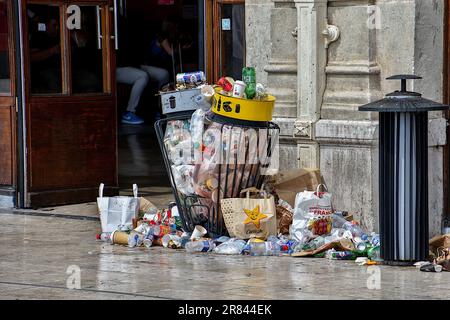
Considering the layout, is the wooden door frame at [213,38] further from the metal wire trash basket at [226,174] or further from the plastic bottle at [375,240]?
the plastic bottle at [375,240]

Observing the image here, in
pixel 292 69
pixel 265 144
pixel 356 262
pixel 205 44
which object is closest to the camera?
pixel 356 262

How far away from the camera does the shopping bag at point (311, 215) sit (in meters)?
9.94

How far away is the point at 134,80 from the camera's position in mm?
20922

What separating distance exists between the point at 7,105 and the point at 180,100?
8.81 feet

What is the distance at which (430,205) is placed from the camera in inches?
416

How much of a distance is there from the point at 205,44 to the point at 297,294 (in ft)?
15.1

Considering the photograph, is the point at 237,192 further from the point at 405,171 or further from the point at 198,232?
the point at 405,171

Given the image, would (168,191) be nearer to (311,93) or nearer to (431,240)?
(311,93)

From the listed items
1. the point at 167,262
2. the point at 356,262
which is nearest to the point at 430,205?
the point at 356,262

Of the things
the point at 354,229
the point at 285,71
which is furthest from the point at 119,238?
the point at 285,71

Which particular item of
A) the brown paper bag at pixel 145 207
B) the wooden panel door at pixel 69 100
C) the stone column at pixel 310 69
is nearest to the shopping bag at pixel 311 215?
the stone column at pixel 310 69

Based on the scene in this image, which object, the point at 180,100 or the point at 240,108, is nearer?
the point at 240,108

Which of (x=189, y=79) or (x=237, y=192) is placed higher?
(x=189, y=79)

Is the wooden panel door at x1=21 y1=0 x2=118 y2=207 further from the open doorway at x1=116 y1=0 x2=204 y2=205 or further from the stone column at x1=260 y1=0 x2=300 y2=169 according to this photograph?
the open doorway at x1=116 y1=0 x2=204 y2=205
